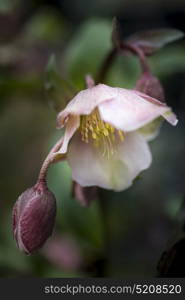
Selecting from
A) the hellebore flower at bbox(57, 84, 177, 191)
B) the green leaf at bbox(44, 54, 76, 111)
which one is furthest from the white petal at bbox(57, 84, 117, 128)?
the green leaf at bbox(44, 54, 76, 111)

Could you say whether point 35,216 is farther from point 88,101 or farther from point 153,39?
point 153,39

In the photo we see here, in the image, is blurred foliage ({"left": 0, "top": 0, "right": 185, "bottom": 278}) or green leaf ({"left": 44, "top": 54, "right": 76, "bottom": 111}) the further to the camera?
blurred foliage ({"left": 0, "top": 0, "right": 185, "bottom": 278})

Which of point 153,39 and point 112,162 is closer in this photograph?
point 112,162

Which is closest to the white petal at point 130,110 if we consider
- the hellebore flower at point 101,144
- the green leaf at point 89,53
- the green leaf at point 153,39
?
the hellebore flower at point 101,144

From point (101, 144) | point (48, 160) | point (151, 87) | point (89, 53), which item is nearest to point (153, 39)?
point (151, 87)

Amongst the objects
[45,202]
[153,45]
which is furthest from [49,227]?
[153,45]

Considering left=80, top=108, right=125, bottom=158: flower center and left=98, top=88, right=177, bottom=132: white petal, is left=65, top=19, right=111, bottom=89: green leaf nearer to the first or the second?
left=80, top=108, right=125, bottom=158: flower center

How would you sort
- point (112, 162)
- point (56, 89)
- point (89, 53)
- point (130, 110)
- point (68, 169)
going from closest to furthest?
point (130, 110)
point (112, 162)
point (56, 89)
point (68, 169)
point (89, 53)
